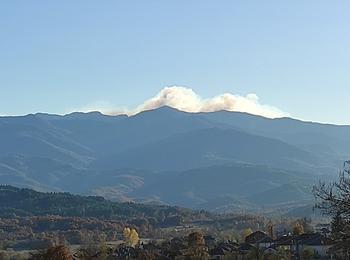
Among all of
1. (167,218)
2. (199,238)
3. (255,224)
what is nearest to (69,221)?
(167,218)

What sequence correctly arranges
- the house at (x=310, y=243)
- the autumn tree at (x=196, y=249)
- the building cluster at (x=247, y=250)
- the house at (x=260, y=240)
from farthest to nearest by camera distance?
1. the house at (x=260, y=240)
2. the house at (x=310, y=243)
3. the building cluster at (x=247, y=250)
4. the autumn tree at (x=196, y=249)

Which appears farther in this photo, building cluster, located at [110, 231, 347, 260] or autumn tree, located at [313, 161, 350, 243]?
building cluster, located at [110, 231, 347, 260]

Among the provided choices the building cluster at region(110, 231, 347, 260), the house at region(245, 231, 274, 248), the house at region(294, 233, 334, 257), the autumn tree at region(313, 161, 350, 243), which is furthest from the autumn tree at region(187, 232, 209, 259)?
the autumn tree at region(313, 161, 350, 243)

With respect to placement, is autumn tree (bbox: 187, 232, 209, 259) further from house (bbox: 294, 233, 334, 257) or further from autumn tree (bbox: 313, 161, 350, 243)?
autumn tree (bbox: 313, 161, 350, 243)

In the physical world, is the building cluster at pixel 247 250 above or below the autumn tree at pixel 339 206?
below

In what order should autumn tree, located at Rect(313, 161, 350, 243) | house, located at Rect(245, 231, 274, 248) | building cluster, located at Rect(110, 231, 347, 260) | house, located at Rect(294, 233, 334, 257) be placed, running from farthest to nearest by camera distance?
house, located at Rect(245, 231, 274, 248) → house, located at Rect(294, 233, 334, 257) → building cluster, located at Rect(110, 231, 347, 260) → autumn tree, located at Rect(313, 161, 350, 243)

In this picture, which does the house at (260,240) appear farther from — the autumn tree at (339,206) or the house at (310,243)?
the autumn tree at (339,206)

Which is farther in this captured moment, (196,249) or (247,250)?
A: (247,250)

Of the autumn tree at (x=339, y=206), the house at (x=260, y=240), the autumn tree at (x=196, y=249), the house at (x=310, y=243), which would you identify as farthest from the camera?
the house at (x=260, y=240)

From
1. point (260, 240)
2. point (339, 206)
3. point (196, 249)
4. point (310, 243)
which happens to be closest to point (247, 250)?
point (310, 243)

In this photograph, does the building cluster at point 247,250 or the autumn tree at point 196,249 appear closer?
the autumn tree at point 196,249

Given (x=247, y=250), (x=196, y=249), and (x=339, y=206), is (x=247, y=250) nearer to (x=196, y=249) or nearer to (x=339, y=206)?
(x=196, y=249)

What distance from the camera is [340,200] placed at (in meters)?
15.5

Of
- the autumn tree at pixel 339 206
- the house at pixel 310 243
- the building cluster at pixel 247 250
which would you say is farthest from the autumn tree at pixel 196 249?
the autumn tree at pixel 339 206
